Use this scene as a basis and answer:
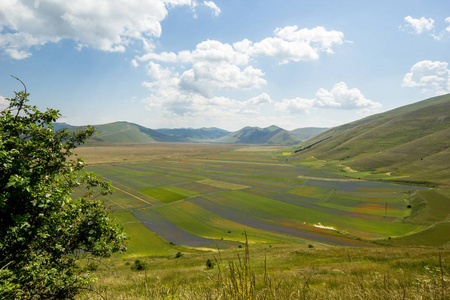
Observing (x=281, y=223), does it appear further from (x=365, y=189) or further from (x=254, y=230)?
(x=365, y=189)

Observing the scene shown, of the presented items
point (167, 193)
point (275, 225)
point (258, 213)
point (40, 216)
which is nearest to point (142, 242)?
point (275, 225)

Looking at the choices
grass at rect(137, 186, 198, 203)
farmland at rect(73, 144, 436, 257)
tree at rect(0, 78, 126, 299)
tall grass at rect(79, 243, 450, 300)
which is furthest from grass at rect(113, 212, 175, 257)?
tree at rect(0, 78, 126, 299)

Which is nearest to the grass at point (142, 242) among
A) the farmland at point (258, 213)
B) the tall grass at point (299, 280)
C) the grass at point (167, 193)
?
the farmland at point (258, 213)

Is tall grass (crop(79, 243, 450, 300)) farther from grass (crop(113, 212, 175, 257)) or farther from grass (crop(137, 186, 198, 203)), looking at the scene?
grass (crop(137, 186, 198, 203))

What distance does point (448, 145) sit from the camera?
14488 centimetres

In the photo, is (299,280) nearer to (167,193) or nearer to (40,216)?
(40,216)

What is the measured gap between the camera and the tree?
8.32 m

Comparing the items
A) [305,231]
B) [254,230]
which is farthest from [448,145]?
[254,230]

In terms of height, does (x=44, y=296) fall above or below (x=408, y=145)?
below

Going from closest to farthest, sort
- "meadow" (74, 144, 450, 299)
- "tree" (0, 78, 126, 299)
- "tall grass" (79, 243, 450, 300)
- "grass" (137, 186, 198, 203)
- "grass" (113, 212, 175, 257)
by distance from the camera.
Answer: "tall grass" (79, 243, 450, 300)
"tree" (0, 78, 126, 299)
"meadow" (74, 144, 450, 299)
"grass" (113, 212, 175, 257)
"grass" (137, 186, 198, 203)

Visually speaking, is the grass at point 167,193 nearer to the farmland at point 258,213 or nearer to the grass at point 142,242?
the farmland at point 258,213

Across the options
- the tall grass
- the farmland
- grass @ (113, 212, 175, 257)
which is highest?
the tall grass

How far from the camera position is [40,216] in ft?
30.0

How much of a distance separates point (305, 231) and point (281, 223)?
8.19 metres
